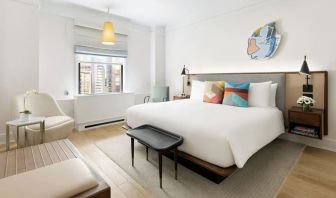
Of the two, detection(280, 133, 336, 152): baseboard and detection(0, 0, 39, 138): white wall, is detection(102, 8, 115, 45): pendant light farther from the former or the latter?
detection(280, 133, 336, 152): baseboard

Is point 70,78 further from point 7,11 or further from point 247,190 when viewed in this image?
point 247,190

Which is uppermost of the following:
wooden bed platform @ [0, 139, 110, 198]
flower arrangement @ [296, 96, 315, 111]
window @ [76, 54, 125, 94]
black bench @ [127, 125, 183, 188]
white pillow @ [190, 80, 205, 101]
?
window @ [76, 54, 125, 94]

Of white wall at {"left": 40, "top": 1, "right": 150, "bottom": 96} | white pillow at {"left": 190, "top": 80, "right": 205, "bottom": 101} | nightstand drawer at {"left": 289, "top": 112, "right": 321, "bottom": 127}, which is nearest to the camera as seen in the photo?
nightstand drawer at {"left": 289, "top": 112, "right": 321, "bottom": 127}

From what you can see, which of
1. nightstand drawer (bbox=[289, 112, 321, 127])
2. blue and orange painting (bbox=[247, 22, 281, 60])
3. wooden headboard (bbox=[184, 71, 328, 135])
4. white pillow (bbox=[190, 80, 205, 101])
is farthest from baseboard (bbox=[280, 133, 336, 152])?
white pillow (bbox=[190, 80, 205, 101])

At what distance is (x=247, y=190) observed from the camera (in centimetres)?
174

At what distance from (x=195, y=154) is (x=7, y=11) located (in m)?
3.66

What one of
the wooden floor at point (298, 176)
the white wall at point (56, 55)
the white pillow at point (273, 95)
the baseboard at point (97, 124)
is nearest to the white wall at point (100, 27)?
the white wall at point (56, 55)

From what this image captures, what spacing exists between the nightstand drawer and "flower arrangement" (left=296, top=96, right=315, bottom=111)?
0.12m

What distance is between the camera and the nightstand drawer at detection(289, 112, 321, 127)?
2447 mm

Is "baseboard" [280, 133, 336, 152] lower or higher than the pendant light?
lower

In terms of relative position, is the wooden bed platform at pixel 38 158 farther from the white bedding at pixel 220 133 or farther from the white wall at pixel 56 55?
the white wall at pixel 56 55

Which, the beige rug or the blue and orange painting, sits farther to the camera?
the blue and orange painting

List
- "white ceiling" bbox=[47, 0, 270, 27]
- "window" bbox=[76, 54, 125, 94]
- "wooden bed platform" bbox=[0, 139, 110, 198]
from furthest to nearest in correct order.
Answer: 1. "window" bbox=[76, 54, 125, 94]
2. "white ceiling" bbox=[47, 0, 270, 27]
3. "wooden bed platform" bbox=[0, 139, 110, 198]

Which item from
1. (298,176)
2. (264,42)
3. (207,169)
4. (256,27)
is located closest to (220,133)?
(207,169)
